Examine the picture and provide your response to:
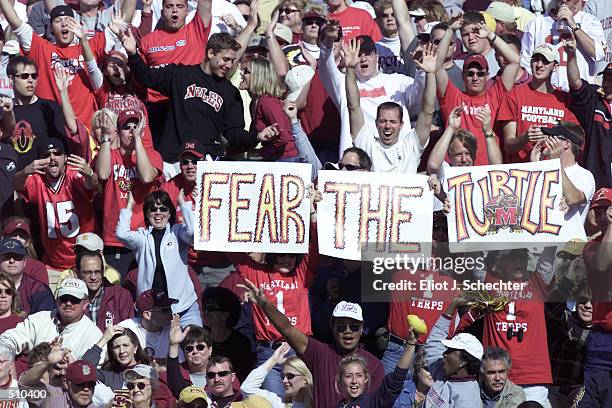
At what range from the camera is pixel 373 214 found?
1393 cm

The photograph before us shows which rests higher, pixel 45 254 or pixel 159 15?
pixel 159 15

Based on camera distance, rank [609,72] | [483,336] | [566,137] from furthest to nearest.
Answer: [609,72]
[566,137]
[483,336]

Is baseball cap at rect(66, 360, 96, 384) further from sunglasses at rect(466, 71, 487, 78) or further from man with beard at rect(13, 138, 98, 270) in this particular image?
sunglasses at rect(466, 71, 487, 78)

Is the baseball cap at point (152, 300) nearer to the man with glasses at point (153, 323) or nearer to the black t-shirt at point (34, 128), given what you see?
the man with glasses at point (153, 323)

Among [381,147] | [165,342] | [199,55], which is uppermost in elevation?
[199,55]

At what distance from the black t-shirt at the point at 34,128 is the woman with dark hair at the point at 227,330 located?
7.09 feet

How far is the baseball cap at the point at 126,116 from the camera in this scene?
1480cm

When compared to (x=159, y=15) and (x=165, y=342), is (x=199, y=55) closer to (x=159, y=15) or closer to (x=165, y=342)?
(x=159, y=15)

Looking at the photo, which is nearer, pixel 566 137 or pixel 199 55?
pixel 566 137

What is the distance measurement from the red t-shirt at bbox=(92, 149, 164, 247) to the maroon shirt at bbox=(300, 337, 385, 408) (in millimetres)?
2325

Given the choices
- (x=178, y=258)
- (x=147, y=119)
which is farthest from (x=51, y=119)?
(x=178, y=258)

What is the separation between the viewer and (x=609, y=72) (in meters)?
15.6

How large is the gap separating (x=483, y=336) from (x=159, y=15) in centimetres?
534

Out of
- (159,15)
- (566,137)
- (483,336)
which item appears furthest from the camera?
(159,15)
